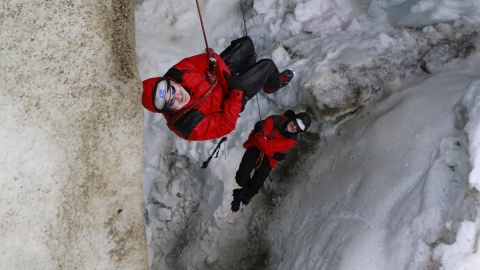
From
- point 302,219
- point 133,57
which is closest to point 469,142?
point 302,219

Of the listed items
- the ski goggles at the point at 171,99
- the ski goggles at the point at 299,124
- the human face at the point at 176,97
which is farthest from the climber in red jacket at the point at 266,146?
the ski goggles at the point at 171,99

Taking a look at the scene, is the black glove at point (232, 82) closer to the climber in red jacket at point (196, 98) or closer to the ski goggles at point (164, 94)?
the climber in red jacket at point (196, 98)

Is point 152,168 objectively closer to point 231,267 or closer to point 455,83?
point 231,267

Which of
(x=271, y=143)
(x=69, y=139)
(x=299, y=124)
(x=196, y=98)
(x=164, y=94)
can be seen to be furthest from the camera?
(x=271, y=143)

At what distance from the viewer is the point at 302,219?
15.6 feet

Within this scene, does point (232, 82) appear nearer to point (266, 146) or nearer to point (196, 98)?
point (196, 98)

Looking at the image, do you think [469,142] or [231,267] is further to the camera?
[231,267]

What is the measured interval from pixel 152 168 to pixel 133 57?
252 cm

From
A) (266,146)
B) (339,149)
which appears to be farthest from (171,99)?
(339,149)

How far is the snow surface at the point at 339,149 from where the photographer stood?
11.3ft

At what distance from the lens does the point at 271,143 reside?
457cm

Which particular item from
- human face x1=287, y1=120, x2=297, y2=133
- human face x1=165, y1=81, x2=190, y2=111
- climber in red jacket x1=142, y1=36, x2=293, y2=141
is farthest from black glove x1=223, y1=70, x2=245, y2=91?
human face x1=287, y1=120, x2=297, y2=133

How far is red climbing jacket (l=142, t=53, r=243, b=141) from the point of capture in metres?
3.78

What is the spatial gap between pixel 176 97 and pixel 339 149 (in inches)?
82.4
